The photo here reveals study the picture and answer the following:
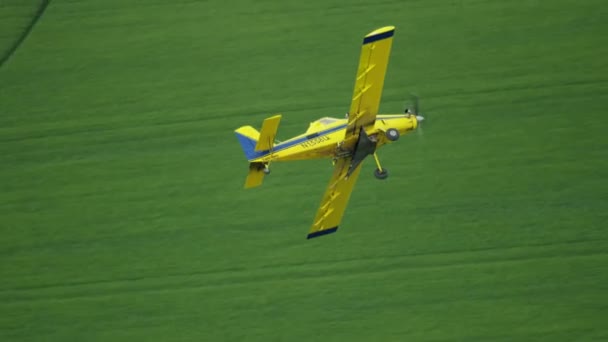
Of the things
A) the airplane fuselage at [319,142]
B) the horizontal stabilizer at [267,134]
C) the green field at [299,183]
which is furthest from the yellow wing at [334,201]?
the green field at [299,183]

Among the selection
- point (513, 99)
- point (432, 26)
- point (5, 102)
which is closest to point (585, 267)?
point (513, 99)

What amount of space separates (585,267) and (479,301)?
3376mm

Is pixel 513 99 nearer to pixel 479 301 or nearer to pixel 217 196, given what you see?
pixel 479 301

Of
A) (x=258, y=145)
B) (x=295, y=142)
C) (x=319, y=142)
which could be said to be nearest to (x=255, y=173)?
(x=258, y=145)

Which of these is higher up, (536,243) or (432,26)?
(432,26)

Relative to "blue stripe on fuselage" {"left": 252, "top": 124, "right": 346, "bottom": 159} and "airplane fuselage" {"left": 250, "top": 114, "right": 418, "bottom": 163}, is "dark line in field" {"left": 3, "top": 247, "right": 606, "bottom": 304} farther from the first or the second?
"blue stripe on fuselage" {"left": 252, "top": 124, "right": 346, "bottom": 159}

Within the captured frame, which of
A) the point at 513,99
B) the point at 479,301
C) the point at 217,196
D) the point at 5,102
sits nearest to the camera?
the point at 479,301

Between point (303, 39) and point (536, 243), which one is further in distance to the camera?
point (303, 39)

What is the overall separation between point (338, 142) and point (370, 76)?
233 centimetres

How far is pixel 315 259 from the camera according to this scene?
99.7 feet

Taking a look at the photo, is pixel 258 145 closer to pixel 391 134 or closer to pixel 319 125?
pixel 319 125

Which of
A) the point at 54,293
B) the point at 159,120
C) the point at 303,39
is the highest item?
the point at 303,39

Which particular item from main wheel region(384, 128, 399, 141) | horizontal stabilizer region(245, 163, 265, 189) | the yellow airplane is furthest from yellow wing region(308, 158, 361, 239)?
horizontal stabilizer region(245, 163, 265, 189)

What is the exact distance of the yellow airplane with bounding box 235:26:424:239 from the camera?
82.9 feet
